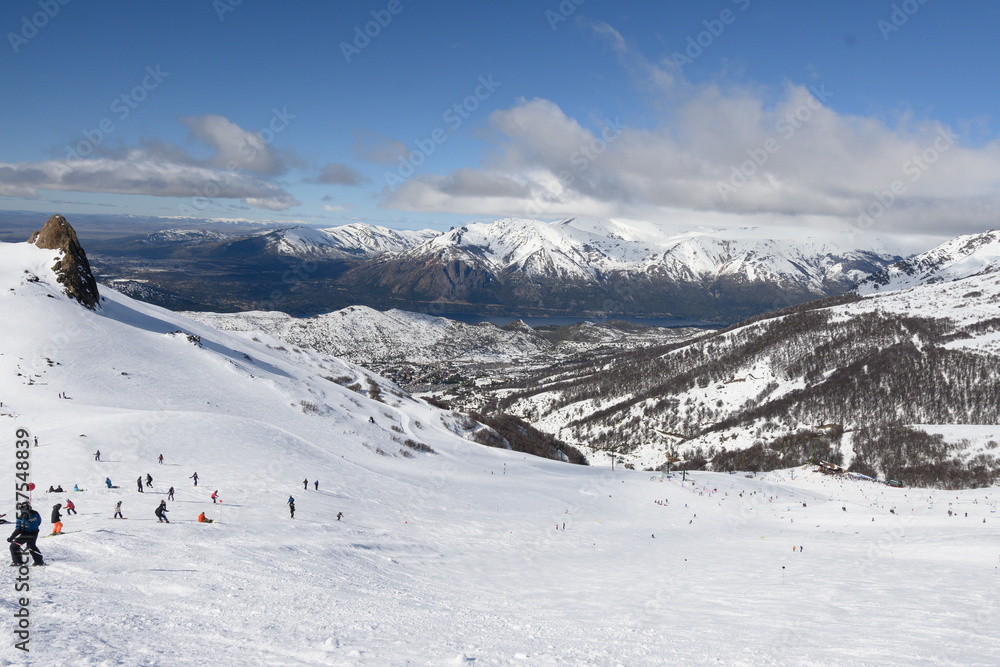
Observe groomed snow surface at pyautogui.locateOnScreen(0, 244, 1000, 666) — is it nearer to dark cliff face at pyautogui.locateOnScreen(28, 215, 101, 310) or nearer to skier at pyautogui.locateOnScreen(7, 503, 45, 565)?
skier at pyautogui.locateOnScreen(7, 503, 45, 565)

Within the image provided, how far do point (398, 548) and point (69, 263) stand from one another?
84.6 meters

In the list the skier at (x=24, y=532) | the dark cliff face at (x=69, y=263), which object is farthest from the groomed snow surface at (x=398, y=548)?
the dark cliff face at (x=69, y=263)

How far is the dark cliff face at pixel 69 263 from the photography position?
81.1 metres

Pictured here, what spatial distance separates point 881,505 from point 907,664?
61272mm

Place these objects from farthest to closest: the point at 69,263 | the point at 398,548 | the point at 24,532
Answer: the point at 69,263 → the point at 398,548 → the point at 24,532

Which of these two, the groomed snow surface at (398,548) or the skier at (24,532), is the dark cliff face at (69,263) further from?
the skier at (24,532)

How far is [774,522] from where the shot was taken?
57031 millimetres

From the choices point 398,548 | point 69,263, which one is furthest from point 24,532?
point 69,263

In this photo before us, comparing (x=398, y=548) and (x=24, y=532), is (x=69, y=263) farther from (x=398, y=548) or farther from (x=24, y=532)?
(x=24, y=532)

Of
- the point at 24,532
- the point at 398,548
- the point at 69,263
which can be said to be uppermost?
the point at 69,263

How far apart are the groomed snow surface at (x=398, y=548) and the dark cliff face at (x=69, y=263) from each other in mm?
3831

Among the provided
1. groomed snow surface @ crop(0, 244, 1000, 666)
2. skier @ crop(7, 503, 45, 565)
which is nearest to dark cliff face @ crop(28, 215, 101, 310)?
groomed snow surface @ crop(0, 244, 1000, 666)

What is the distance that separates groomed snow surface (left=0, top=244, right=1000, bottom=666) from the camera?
643 inches

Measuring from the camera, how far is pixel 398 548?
30672mm
